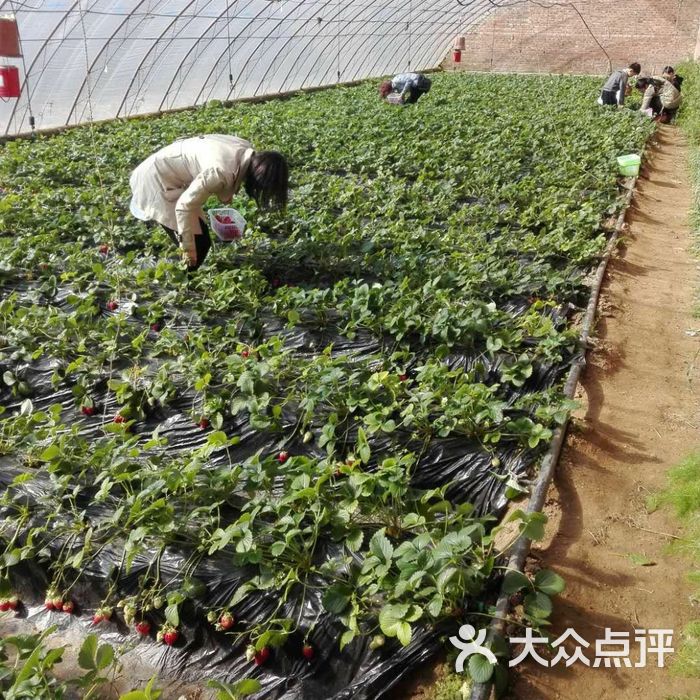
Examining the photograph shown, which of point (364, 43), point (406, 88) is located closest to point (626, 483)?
point (406, 88)

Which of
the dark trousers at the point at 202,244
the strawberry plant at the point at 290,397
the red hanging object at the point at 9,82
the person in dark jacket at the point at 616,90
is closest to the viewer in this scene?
the strawberry plant at the point at 290,397

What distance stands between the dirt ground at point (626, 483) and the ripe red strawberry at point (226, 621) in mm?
1068

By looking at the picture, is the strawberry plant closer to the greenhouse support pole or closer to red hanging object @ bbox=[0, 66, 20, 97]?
the greenhouse support pole

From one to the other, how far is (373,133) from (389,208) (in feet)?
15.0

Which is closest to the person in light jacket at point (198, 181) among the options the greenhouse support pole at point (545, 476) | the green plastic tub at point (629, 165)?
the greenhouse support pole at point (545, 476)

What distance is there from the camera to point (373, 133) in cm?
1082

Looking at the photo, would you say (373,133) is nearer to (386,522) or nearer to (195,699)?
(386,522)

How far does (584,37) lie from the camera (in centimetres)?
2708

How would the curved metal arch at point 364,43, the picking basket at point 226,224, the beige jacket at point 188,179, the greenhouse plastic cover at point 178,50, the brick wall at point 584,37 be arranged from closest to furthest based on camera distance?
the beige jacket at point 188,179
the picking basket at point 226,224
the greenhouse plastic cover at point 178,50
the curved metal arch at point 364,43
the brick wall at point 584,37

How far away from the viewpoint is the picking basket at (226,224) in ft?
16.7

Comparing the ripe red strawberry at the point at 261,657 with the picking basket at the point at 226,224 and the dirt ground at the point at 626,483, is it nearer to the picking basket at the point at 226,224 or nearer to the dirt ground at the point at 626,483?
the dirt ground at the point at 626,483

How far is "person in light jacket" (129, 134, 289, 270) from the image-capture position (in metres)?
4.33

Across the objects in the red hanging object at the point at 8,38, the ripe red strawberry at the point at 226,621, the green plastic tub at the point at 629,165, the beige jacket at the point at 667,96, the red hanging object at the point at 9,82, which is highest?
the red hanging object at the point at 8,38

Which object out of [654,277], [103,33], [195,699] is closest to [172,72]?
[103,33]
